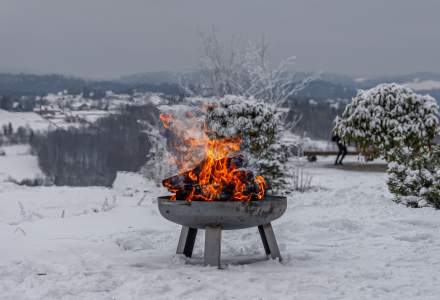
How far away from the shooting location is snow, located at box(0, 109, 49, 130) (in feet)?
320

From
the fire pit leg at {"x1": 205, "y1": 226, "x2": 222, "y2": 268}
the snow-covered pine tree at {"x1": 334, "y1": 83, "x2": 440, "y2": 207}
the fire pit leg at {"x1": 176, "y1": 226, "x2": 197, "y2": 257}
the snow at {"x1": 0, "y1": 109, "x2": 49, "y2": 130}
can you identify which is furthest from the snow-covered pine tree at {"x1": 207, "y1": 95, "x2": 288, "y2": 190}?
the snow at {"x1": 0, "y1": 109, "x2": 49, "y2": 130}

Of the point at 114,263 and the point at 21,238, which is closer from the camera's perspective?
the point at 114,263

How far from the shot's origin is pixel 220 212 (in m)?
5.13

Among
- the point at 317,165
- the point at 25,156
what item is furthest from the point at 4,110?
the point at 317,165

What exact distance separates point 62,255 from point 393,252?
3435 millimetres

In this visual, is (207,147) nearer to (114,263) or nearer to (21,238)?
(114,263)

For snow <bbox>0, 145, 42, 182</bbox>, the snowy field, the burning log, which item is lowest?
snow <bbox>0, 145, 42, 182</bbox>

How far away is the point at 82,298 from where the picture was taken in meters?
4.24

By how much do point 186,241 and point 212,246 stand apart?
590 mm

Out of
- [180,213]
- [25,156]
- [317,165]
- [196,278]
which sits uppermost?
[180,213]

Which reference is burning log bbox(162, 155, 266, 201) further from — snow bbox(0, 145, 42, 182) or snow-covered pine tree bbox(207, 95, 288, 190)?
snow bbox(0, 145, 42, 182)

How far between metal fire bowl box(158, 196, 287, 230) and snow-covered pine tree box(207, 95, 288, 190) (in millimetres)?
7425

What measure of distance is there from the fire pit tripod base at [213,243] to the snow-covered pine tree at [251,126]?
7031mm

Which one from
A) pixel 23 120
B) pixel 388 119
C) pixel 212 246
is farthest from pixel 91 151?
pixel 212 246
